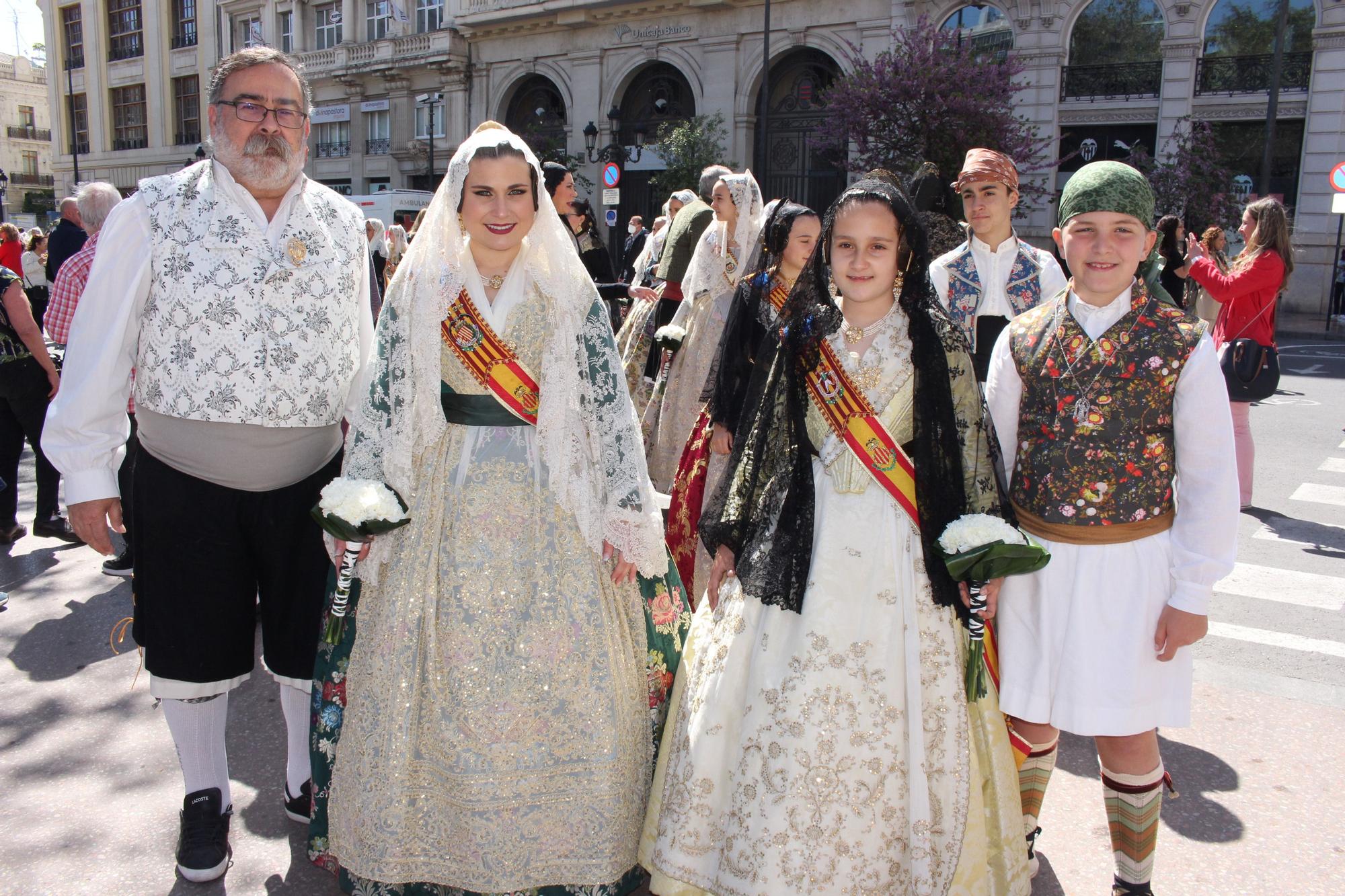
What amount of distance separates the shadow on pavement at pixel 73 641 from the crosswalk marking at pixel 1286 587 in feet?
18.4

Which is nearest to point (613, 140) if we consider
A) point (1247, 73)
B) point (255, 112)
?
point (1247, 73)

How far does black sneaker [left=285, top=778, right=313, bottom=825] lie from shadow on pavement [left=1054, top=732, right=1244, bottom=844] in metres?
2.24

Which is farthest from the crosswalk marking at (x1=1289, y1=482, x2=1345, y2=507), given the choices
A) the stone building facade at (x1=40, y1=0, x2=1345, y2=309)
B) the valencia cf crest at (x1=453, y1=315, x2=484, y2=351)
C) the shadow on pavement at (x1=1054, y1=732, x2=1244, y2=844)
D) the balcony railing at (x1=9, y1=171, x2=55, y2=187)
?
the balcony railing at (x1=9, y1=171, x2=55, y2=187)

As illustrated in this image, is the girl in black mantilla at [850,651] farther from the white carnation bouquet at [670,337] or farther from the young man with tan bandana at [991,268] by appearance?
the white carnation bouquet at [670,337]

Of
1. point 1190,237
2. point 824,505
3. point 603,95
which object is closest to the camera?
point 824,505

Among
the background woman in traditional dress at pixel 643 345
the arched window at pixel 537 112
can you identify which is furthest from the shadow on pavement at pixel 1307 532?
the arched window at pixel 537 112

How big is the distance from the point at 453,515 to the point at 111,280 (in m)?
1.11

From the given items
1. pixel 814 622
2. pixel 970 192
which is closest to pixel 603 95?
pixel 970 192

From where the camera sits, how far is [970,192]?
391 centimetres

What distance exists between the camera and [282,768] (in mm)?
3385

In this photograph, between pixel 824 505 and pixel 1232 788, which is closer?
pixel 824 505

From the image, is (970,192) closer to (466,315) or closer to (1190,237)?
(466,315)

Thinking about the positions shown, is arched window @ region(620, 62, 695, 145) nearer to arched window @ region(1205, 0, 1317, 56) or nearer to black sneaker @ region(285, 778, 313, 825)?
arched window @ region(1205, 0, 1317, 56)

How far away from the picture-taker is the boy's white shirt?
2.29 m
